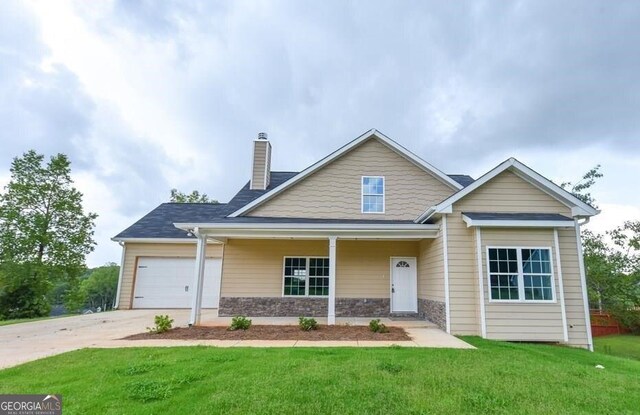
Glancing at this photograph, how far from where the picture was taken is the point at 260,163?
1318 cm

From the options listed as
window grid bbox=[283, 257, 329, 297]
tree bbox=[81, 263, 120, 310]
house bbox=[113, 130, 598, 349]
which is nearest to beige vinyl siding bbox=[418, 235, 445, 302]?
house bbox=[113, 130, 598, 349]

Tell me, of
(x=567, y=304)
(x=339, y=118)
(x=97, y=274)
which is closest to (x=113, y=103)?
(x=339, y=118)

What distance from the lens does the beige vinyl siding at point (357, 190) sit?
1134 cm

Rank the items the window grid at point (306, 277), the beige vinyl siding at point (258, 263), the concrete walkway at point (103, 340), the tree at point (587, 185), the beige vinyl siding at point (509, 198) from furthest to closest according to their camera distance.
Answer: the tree at point (587, 185)
the window grid at point (306, 277)
the beige vinyl siding at point (258, 263)
the beige vinyl siding at point (509, 198)
the concrete walkway at point (103, 340)

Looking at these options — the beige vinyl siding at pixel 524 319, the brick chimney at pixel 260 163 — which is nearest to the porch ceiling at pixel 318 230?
the beige vinyl siding at pixel 524 319

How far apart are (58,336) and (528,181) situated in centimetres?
1288

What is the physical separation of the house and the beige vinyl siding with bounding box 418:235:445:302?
0.06 m

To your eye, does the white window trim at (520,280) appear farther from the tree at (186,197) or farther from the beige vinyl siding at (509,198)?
the tree at (186,197)

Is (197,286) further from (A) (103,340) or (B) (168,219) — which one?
(B) (168,219)

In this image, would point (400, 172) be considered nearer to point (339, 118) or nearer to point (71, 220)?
point (339, 118)

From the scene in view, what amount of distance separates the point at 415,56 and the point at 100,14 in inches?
438

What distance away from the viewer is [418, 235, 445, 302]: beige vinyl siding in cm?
877

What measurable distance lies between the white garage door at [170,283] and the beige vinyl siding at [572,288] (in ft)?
39.6

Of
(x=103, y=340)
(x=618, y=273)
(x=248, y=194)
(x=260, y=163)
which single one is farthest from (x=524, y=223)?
(x=618, y=273)
